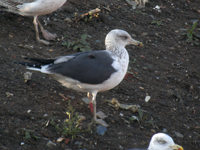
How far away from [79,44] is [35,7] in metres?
0.92

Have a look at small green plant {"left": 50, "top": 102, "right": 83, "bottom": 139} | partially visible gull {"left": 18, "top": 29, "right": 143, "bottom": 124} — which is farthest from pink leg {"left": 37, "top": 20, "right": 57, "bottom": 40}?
small green plant {"left": 50, "top": 102, "right": 83, "bottom": 139}

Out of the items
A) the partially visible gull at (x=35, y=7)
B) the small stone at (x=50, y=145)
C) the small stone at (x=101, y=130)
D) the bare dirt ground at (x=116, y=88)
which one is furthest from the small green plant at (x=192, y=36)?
the small stone at (x=50, y=145)

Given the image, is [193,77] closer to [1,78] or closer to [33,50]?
[33,50]

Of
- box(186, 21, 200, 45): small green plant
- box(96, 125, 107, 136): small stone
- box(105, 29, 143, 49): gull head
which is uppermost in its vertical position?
box(105, 29, 143, 49): gull head

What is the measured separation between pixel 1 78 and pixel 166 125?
7.57ft

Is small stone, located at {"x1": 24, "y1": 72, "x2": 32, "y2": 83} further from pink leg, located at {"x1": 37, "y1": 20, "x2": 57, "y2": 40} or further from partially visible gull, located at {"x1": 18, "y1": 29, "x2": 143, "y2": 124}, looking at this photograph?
pink leg, located at {"x1": 37, "y1": 20, "x2": 57, "y2": 40}

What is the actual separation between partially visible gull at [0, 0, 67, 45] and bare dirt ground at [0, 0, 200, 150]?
8.0 inches

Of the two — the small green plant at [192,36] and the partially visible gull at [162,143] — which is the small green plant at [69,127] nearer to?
the partially visible gull at [162,143]

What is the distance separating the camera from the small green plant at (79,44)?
6.25 metres

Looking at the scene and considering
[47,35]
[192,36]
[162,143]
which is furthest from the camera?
[192,36]

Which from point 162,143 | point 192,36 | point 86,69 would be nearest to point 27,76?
point 86,69

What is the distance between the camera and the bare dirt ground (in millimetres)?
4529

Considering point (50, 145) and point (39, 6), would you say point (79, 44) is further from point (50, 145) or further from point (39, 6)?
point (50, 145)

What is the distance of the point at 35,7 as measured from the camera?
20.1ft
